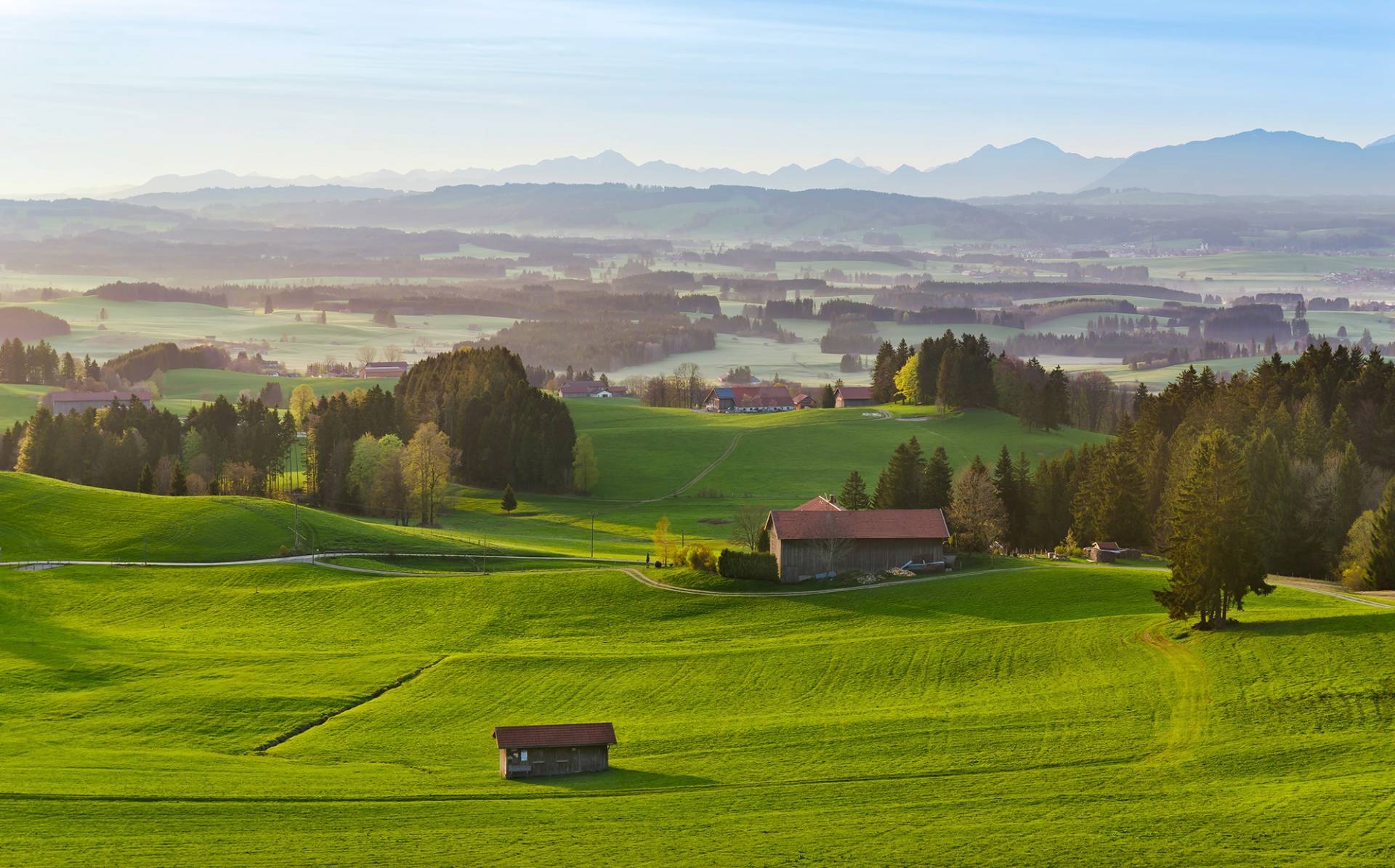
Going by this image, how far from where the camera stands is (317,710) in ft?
182

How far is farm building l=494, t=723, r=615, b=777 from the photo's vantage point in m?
46.6

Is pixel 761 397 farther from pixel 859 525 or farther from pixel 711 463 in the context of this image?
pixel 859 525

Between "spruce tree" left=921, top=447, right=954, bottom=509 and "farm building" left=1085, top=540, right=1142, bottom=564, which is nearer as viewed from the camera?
"farm building" left=1085, top=540, right=1142, bottom=564

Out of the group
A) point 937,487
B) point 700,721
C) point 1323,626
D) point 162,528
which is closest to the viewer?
point 700,721

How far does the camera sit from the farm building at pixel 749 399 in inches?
7357

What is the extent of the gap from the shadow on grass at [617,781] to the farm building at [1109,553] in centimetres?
4764

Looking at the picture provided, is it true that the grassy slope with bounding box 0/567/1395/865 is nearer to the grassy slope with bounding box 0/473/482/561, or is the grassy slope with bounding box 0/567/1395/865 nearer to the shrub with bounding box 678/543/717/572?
the shrub with bounding box 678/543/717/572

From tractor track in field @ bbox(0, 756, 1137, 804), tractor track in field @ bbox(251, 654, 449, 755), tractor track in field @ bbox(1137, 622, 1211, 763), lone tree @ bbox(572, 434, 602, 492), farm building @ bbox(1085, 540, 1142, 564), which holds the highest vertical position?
lone tree @ bbox(572, 434, 602, 492)

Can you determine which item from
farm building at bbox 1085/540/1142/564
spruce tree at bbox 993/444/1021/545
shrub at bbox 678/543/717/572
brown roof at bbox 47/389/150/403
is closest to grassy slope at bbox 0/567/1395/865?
shrub at bbox 678/543/717/572

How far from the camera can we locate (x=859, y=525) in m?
79.6

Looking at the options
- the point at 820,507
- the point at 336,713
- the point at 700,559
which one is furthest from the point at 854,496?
the point at 336,713

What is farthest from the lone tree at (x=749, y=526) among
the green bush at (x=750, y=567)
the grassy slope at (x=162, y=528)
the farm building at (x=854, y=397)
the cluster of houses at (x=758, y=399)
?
the cluster of houses at (x=758, y=399)

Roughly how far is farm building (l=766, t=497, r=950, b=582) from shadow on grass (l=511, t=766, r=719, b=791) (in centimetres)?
3231

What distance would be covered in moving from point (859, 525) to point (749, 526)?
47.4ft
